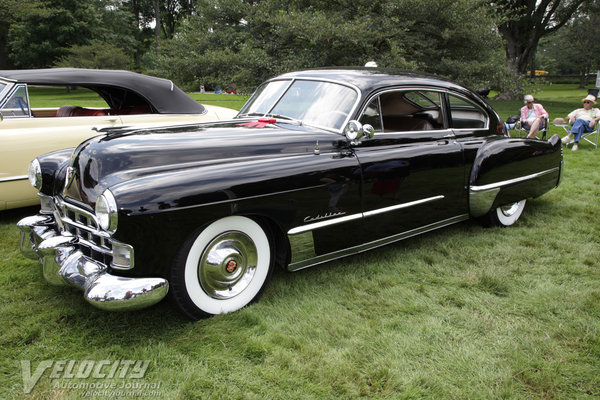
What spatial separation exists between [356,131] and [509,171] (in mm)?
1913

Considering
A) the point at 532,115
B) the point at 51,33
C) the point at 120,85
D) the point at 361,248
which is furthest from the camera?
the point at 51,33

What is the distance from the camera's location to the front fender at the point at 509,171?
12.7 feet

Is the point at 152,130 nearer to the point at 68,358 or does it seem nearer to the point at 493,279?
the point at 68,358

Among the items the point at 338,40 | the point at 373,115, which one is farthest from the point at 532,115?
the point at 373,115

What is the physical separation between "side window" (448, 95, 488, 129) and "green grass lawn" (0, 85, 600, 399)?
4.23 ft

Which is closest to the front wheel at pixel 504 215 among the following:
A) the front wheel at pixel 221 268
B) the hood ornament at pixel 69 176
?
the front wheel at pixel 221 268

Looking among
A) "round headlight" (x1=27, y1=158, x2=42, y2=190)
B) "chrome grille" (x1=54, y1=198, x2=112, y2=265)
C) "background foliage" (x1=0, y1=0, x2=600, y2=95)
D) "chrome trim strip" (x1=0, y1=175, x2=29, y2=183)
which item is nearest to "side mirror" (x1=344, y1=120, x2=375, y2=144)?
"chrome grille" (x1=54, y1=198, x2=112, y2=265)

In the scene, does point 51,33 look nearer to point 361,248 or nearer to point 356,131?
point 356,131

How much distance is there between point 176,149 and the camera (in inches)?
106

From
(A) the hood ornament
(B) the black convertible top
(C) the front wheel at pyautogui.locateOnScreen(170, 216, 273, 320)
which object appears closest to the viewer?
(C) the front wheel at pyautogui.locateOnScreen(170, 216, 273, 320)

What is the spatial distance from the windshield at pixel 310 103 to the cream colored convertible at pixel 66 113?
88 centimetres

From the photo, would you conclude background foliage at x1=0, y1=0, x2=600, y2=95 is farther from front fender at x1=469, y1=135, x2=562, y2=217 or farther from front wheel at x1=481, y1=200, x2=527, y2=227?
front wheel at x1=481, y1=200, x2=527, y2=227

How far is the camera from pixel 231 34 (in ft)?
41.7

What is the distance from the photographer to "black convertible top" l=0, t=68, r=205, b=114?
476 centimetres
